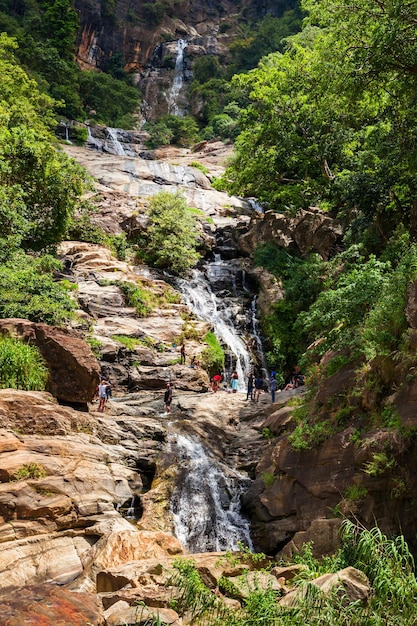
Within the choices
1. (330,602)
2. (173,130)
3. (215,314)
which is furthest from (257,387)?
(173,130)

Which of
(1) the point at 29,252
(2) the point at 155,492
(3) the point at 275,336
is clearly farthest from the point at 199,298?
(2) the point at 155,492

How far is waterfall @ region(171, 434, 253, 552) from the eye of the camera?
1164 cm

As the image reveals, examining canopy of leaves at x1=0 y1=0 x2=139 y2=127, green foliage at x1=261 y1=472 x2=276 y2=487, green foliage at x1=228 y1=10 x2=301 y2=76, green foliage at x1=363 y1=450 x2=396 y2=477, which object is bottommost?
green foliage at x1=261 y1=472 x2=276 y2=487

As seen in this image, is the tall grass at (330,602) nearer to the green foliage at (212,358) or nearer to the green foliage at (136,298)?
the green foliage at (212,358)

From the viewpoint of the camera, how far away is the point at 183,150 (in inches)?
2031

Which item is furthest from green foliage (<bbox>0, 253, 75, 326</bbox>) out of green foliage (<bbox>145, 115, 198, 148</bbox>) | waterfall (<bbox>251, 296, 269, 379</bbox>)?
green foliage (<bbox>145, 115, 198, 148</bbox>)

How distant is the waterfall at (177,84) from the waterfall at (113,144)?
13324 millimetres

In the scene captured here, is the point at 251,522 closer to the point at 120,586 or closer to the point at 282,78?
the point at 120,586

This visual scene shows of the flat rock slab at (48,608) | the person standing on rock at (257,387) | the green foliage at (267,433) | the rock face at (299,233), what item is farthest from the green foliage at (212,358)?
the flat rock slab at (48,608)

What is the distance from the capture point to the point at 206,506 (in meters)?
12.4

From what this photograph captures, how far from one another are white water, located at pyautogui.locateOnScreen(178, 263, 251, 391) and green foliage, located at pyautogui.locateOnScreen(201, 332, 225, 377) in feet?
3.19

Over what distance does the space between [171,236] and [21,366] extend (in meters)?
18.4

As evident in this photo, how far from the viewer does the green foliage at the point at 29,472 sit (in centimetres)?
913

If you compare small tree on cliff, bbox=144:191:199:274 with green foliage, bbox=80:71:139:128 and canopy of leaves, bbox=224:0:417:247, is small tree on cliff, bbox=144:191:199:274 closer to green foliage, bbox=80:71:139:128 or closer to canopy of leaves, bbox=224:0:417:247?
canopy of leaves, bbox=224:0:417:247
